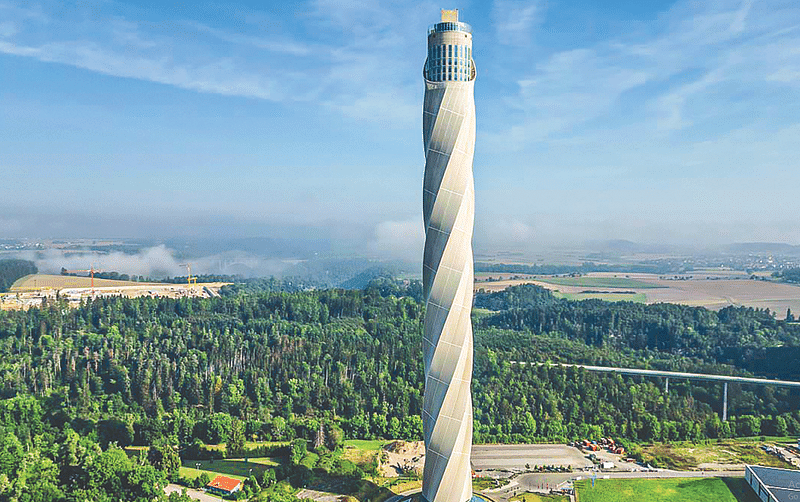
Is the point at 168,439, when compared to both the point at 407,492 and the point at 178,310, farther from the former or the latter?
the point at 178,310

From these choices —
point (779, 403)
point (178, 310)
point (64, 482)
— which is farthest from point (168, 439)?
point (779, 403)

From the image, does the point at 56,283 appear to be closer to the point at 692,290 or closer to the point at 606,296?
the point at 606,296

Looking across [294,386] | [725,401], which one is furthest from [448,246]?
[725,401]

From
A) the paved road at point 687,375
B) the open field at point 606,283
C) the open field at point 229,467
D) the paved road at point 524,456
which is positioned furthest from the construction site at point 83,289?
the open field at point 606,283

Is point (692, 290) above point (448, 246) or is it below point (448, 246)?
below

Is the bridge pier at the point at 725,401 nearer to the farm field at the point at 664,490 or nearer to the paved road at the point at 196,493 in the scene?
the farm field at the point at 664,490
